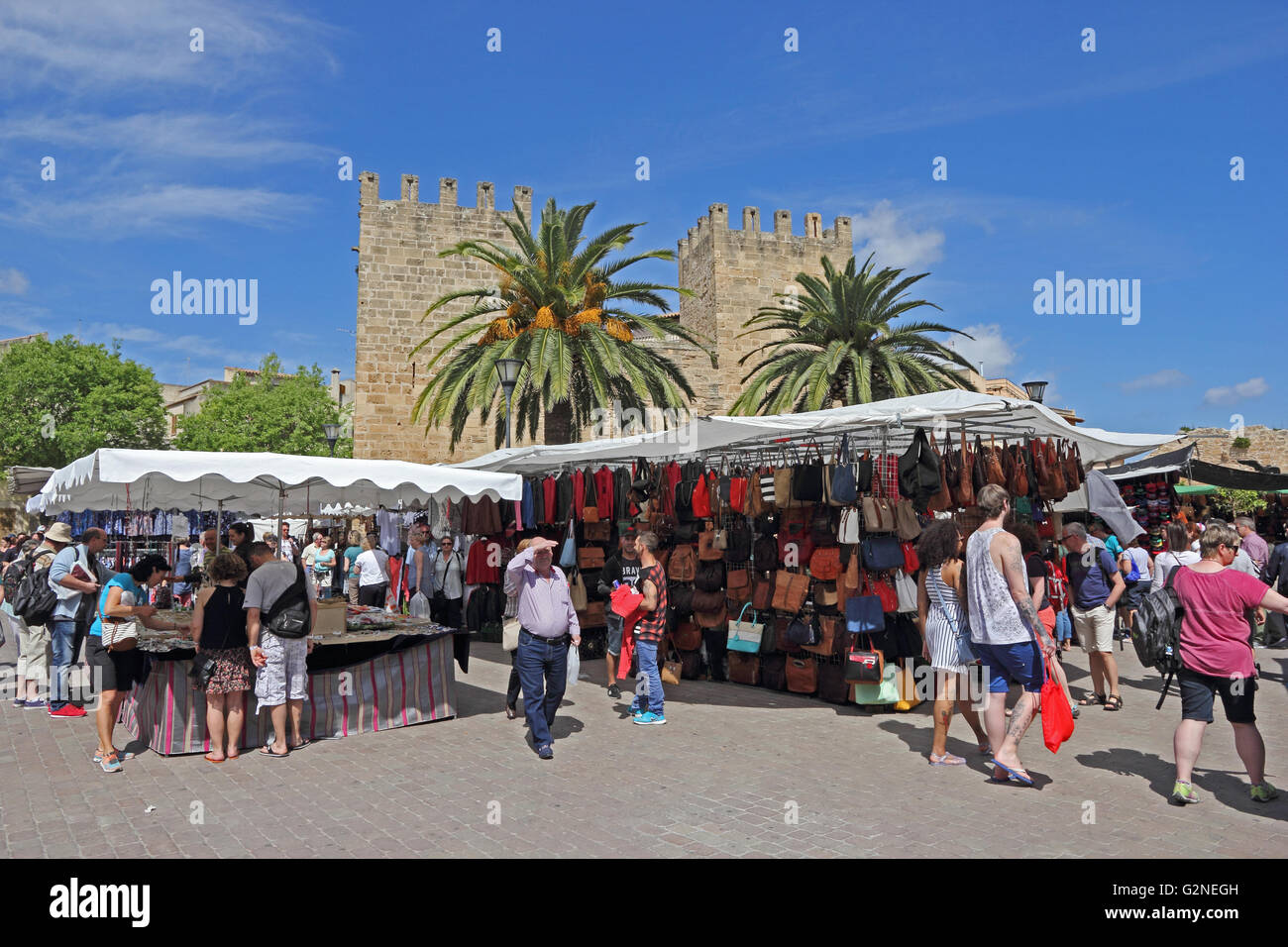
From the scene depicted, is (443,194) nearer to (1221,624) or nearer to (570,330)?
(570,330)

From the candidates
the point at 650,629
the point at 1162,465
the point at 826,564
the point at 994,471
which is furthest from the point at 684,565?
the point at 1162,465

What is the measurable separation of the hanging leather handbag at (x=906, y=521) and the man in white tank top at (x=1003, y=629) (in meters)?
2.04

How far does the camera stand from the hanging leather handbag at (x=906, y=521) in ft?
24.7

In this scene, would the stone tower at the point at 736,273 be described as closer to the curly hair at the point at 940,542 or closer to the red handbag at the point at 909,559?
the red handbag at the point at 909,559

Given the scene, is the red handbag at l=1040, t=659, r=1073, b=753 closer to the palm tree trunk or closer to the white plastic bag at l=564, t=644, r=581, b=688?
the white plastic bag at l=564, t=644, r=581, b=688

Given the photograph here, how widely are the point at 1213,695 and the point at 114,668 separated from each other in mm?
6988

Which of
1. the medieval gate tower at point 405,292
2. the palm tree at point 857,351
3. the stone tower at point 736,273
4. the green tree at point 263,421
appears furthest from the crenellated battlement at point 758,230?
the green tree at point 263,421

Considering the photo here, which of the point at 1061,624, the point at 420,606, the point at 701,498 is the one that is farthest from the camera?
the point at 420,606

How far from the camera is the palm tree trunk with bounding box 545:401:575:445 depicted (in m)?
17.5

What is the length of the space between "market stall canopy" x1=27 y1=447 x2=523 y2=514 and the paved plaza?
2154mm

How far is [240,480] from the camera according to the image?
22.9 feet

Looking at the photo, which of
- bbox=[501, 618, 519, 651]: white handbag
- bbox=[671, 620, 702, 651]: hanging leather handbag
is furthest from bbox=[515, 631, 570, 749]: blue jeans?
bbox=[671, 620, 702, 651]: hanging leather handbag

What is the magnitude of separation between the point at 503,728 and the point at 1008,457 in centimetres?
526
